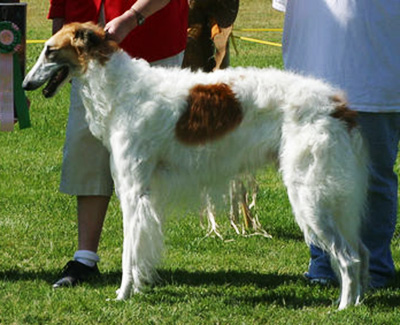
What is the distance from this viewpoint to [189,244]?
19.9 feet

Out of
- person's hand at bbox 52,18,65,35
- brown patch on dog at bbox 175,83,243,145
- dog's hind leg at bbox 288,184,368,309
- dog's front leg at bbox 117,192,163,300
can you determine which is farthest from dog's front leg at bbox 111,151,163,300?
person's hand at bbox 52,18,65,35

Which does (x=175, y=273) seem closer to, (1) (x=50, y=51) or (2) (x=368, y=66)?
(1) (x=50, y=51)

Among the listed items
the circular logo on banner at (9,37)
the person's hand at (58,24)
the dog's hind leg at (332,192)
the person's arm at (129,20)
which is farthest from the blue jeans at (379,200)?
the circular logo on banner at (9,37)

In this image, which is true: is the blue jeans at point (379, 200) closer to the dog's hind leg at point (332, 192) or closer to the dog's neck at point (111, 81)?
the dog's hind leg at point (332, 192)

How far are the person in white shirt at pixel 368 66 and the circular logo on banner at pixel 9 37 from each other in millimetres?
1622

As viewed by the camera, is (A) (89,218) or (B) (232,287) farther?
(A) (89,218)

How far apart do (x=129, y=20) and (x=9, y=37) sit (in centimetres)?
89

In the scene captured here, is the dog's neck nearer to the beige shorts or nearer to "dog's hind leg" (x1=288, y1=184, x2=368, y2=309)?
the beige shorts

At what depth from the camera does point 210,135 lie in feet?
15.4

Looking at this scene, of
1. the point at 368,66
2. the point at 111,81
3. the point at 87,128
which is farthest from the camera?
the point at 87,128

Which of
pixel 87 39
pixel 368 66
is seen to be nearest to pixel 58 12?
pixel 87 39

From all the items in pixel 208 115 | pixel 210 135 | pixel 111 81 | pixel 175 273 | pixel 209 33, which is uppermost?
pixel 209 33

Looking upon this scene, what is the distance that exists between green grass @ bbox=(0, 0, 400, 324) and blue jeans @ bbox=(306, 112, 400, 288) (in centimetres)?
13

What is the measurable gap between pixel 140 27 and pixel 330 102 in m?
1.26
